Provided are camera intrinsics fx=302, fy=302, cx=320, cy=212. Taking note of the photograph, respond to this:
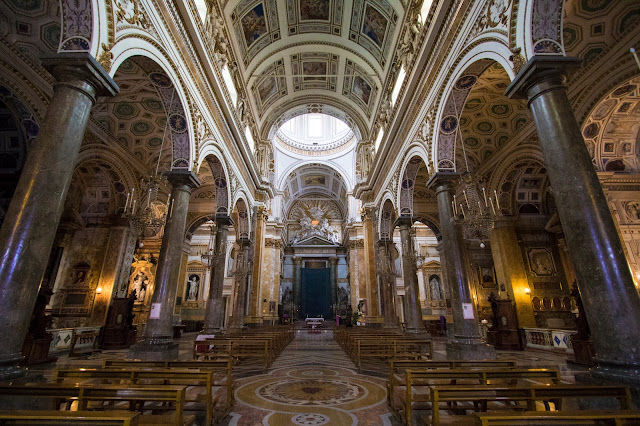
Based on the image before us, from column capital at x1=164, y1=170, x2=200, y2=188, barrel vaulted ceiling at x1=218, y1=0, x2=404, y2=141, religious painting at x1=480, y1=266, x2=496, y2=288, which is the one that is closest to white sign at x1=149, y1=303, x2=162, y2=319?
column capital at x1=164, y1=170, x2=200, y2=188

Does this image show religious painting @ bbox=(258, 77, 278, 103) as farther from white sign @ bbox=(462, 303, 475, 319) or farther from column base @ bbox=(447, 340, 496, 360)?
column base @ bbox=(447, 340, 496, 360)

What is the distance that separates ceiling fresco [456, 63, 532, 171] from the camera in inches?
377

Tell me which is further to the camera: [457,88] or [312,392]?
[457,88]

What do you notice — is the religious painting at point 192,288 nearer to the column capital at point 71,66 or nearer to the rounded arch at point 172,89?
the rounded arch at point 172,89

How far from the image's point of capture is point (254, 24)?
12.7 metres

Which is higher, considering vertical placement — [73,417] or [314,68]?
[314,68]

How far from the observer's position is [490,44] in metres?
6.19

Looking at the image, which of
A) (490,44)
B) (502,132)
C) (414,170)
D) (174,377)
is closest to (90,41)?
(174,377)

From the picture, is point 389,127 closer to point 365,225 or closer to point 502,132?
point 502,132

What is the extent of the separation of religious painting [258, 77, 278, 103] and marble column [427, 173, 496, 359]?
36.7 feet

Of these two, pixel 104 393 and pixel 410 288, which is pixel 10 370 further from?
pixel 410 288

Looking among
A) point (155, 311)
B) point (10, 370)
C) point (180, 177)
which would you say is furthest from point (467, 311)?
point (180, 177)

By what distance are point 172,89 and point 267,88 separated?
9481 mm

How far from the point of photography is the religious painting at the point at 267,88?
52.8 ft
